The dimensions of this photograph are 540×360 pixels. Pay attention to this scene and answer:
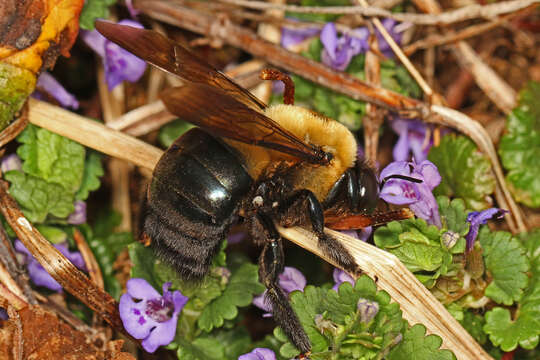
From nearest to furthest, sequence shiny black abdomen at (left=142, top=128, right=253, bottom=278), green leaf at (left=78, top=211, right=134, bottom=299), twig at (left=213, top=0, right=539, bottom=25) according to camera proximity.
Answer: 1. shiny black abdomen at (left=142, top=128, right=253, bottom=278)
2. green leaf at (left=78, top=211, right=134, bottom=299)
3. twig at (left=213, top=0, right=539, bottom=25)

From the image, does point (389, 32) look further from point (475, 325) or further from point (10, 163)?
point (10, 163)

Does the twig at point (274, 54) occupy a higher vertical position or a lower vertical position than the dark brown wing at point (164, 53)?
lower

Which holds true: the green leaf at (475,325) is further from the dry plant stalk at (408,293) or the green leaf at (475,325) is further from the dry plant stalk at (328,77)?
the dry plant stalk at (328,77)

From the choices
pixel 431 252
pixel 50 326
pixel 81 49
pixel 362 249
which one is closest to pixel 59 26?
pixel 81 49

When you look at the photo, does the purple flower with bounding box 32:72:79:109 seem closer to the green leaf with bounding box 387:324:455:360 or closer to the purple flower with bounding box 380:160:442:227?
the purple flower with bounding box 380:160:442:227

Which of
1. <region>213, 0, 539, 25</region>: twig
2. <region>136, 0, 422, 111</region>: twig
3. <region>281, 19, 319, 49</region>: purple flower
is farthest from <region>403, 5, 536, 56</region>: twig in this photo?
<region>281, 19, 319, 49</region>: purple flower

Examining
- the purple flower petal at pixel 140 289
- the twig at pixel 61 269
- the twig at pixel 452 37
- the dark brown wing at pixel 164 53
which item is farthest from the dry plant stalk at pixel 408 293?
the twig at pixel 452 37
